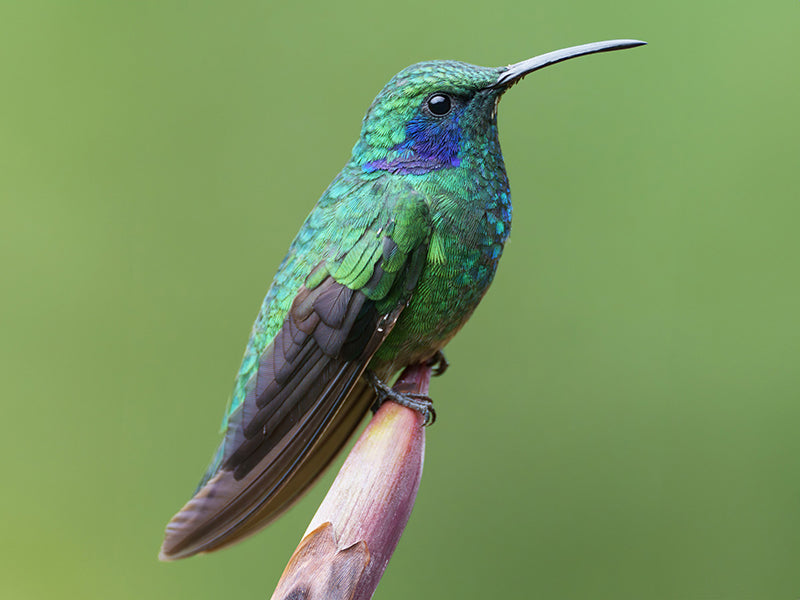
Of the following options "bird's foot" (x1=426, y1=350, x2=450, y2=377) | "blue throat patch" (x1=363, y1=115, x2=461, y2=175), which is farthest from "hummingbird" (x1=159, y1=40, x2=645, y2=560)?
"bird's foot" (x1=426, y1=350, x2=450, y2=377)

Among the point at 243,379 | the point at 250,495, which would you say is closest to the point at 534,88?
the point at 243,379

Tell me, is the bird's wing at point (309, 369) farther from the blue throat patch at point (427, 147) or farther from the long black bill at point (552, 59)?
the long black bill at point (552, 59)

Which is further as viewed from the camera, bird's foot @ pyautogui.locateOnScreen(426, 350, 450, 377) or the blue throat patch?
bird's foot @ pyautogui.locateOnScreen(426, 350, 450, 377)

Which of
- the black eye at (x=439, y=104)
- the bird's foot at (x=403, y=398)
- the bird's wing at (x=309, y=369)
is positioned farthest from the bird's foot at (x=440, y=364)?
the black eye at (x=439, y=104)

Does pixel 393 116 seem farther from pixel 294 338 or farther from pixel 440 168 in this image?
pixel 294 338

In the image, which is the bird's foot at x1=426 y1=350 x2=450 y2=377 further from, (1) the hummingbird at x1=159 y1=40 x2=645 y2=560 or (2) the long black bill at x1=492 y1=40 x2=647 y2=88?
(2) the long black bill at x1=492 y1=40 x2=647 y2=88

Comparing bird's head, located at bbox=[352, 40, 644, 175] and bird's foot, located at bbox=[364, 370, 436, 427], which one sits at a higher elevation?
bird's head, located at bbox=[352, 40, 644, 175]

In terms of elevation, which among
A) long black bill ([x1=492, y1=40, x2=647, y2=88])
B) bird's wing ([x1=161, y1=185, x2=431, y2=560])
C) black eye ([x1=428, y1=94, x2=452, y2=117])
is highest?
long black bill ([x1=492, y1=40, x2=647, y2=88])

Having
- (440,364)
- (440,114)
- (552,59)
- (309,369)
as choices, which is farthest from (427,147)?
(440,364)
